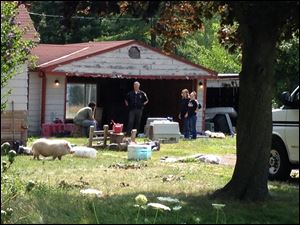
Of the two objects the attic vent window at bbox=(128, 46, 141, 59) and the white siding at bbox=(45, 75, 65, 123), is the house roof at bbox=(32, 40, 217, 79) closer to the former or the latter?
the attic vent window at bbox=(128, 46, 141, 59)

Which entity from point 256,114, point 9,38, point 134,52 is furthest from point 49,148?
point 134,52

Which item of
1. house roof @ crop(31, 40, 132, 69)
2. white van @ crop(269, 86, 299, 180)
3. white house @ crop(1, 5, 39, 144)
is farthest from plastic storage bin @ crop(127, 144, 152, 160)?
house roof @ crop(31, 40, 132, 69)

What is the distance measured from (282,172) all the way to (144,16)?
5.28 metres

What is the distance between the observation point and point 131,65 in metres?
25.6

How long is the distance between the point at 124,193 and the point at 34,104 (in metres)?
15.0

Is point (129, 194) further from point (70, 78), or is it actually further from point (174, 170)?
point (70, 78)

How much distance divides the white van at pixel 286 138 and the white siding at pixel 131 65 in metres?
12.8

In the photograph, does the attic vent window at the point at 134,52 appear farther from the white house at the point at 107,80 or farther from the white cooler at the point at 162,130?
the white cooler at the point at 162,130

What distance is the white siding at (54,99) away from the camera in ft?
79.9

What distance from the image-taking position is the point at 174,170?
13.4 metres

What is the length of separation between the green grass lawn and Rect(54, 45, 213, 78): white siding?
30.4 ft

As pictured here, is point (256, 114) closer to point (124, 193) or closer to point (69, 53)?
point (124, 193)

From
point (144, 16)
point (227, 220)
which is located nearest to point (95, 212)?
point (227, 220)

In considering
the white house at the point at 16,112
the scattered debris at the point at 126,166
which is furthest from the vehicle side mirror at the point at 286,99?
the white house at the point at 16,112
